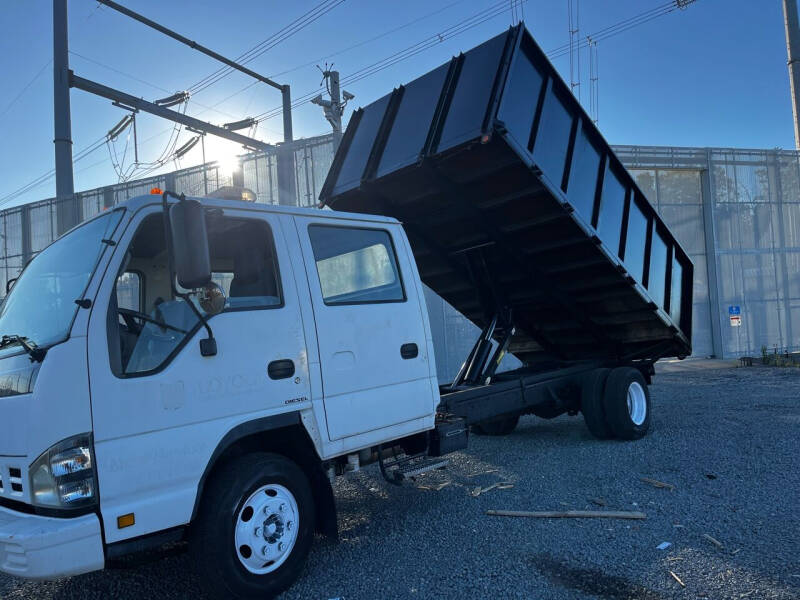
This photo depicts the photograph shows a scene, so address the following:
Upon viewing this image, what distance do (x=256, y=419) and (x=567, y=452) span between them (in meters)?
4.45

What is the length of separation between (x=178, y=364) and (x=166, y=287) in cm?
80

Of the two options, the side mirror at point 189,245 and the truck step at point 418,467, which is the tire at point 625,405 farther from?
the side mirror at point 189,245

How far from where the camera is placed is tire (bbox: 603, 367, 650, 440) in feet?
22.4

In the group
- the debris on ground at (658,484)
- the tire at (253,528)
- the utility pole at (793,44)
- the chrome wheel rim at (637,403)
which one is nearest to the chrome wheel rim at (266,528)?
the tire at (253,528)

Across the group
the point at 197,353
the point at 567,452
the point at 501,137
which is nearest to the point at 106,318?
the point at 197,353

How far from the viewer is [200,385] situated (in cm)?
322

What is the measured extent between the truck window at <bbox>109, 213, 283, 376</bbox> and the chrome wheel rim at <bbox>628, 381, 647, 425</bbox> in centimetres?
519

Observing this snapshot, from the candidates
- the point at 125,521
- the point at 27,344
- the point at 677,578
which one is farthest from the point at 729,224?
the point at 27,344

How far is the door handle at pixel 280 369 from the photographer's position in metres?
3.55

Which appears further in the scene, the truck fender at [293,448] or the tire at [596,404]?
the tire at [596,404]

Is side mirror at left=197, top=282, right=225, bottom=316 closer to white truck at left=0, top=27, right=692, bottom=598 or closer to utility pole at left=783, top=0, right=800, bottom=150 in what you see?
white truck at left=0, top=27, right=692, bottom=598

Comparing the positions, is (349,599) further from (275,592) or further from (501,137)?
(501,137)

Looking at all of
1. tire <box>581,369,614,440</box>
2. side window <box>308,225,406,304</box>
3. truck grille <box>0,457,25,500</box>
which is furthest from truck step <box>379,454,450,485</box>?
tire <box>581,369,614,440</box>

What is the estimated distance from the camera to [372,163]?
19.4 ft
